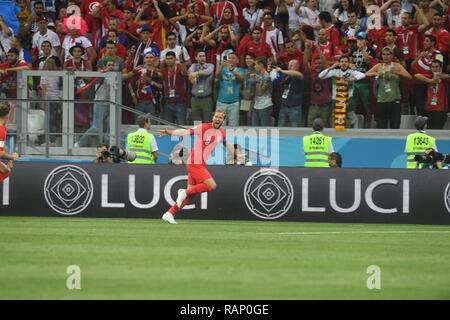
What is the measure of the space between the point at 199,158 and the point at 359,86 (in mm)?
5402

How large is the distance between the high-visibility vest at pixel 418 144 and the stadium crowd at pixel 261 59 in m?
1.89

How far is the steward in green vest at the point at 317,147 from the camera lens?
19266mm

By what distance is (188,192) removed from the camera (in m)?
17.0

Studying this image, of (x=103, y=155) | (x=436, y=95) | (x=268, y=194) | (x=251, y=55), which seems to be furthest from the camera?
(x=251, y=55)

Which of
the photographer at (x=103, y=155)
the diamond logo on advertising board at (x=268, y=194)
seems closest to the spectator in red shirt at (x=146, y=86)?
the photographer at (x=103, y=155)

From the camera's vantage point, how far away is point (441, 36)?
21.2 meters

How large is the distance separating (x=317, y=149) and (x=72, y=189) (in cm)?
527

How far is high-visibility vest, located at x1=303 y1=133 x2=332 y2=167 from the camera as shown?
1927cm

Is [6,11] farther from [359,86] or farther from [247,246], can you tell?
[247,246]

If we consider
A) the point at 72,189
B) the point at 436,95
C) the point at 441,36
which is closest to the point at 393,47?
the point at 441,36

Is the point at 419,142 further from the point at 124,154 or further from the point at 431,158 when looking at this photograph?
the point at 124,154

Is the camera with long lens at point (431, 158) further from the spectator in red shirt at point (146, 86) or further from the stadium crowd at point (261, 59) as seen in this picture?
the spectator in red shirt at point (146, 86)

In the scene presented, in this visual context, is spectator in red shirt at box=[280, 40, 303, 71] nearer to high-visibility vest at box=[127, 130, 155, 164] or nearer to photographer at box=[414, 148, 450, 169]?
high-visibility vest at box=[127, 130, 155, 164]
